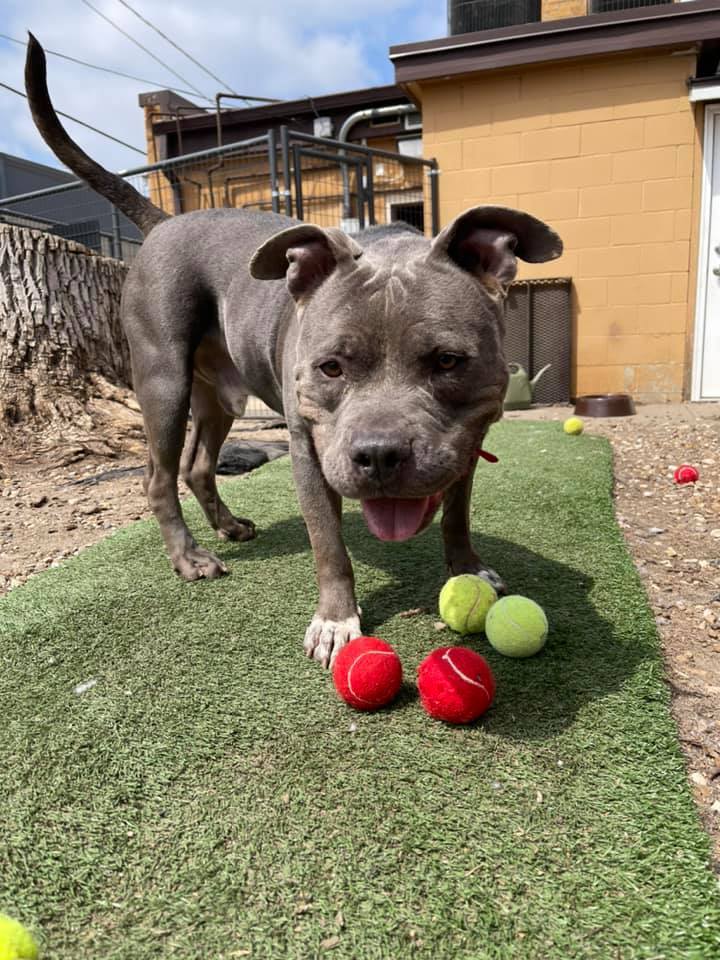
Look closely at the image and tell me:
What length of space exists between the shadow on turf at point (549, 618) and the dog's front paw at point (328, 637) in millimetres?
162

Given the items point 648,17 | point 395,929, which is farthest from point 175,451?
point 648,17

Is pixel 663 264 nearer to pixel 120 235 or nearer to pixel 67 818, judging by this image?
pixel 120 235

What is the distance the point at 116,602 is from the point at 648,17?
8.92 meters

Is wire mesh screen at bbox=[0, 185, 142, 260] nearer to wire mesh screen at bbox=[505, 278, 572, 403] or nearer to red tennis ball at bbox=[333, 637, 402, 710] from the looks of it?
wire mesh screen at bbox=[505, 278, 572, 403]

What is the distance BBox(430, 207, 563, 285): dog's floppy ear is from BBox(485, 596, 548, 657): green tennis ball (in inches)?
44.7

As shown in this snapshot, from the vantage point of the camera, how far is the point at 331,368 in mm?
2311

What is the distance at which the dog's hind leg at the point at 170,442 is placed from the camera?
3344mm

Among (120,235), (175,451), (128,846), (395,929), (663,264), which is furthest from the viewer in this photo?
(120,235)

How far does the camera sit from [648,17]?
26.7ft

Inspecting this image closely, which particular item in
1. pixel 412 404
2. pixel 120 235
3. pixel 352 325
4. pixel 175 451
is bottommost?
pixel 175 451

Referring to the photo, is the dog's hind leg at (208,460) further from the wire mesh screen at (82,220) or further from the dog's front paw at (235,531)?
the wire mesh screen at (82,220)

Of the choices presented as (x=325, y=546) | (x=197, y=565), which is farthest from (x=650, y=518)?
(x=197, y=565)

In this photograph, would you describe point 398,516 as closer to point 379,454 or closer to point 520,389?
point 379,454

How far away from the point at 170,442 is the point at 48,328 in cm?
329
